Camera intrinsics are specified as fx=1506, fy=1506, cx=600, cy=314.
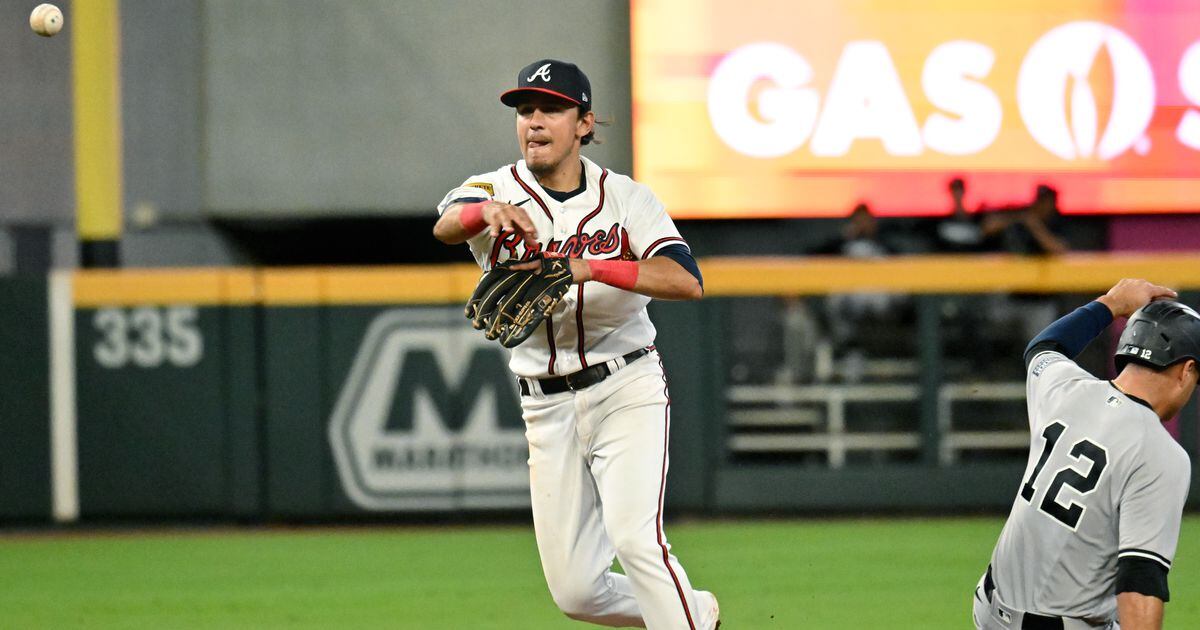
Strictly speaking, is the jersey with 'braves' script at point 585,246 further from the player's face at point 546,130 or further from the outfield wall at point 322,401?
the outfield wall at point 322,401

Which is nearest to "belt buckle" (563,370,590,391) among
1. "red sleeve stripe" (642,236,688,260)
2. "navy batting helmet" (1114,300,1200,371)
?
"red sleeve stripe" (642,236,688,260)

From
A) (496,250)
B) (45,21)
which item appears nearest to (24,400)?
(45,21)

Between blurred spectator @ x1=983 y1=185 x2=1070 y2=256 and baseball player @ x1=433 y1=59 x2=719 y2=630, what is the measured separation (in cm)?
534

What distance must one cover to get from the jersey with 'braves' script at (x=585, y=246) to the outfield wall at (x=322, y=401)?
4441 mm

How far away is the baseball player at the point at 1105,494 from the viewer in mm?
3139

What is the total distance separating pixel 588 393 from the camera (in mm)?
4223

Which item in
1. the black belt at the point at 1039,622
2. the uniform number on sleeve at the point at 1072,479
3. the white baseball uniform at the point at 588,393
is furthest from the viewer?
the white baseball uniform at the point at 588,393

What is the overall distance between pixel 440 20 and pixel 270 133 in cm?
124

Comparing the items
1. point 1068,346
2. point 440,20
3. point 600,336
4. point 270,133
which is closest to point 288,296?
point 270,133

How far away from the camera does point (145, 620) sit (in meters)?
5.88

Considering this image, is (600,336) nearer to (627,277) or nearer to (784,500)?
(627,277)

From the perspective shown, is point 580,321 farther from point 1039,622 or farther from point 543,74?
point 1039,622

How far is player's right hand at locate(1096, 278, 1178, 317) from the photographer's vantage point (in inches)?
144

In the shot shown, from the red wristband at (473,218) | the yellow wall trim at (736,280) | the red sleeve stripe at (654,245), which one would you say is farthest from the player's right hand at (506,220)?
Result: the yellow wall trim at (736,280)
